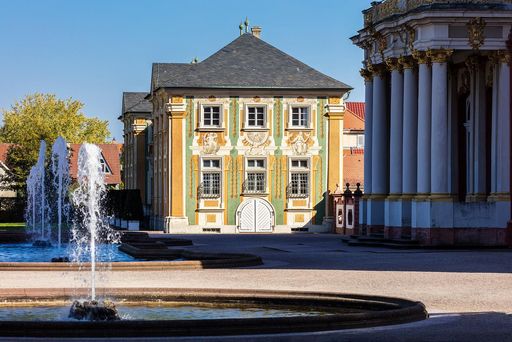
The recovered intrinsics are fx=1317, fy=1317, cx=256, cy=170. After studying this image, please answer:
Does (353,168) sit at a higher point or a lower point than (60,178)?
higher

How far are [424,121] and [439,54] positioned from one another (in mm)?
2229

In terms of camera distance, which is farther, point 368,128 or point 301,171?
point 301,171

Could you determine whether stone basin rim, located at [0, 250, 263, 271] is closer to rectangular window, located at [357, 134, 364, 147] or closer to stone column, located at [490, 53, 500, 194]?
stone column, located at [490, 53, 500, 194]

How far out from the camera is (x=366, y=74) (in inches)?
1919

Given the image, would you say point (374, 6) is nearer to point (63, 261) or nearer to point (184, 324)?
point (63, 261)

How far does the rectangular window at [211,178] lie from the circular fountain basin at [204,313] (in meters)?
44.2

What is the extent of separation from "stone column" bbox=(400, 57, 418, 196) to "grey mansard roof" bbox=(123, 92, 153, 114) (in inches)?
1647

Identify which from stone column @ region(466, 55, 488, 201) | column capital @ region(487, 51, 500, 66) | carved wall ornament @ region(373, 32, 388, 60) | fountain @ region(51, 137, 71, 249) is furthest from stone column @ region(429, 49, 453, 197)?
fountain @ region(51, 137, 71, 249)

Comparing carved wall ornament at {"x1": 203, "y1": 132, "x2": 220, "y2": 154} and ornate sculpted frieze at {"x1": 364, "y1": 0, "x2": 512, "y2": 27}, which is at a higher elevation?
ornate sculpted frieze at {"x1": 364, "y1": 0, "x2": 512, "y2": 27}

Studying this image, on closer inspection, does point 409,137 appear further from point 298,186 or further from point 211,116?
point 211,116

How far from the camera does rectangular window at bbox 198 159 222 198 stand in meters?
65.9

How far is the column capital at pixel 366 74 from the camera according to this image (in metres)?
48.6

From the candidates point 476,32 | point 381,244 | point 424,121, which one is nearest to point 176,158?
point 381,244

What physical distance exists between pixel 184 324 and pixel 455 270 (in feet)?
48.5
